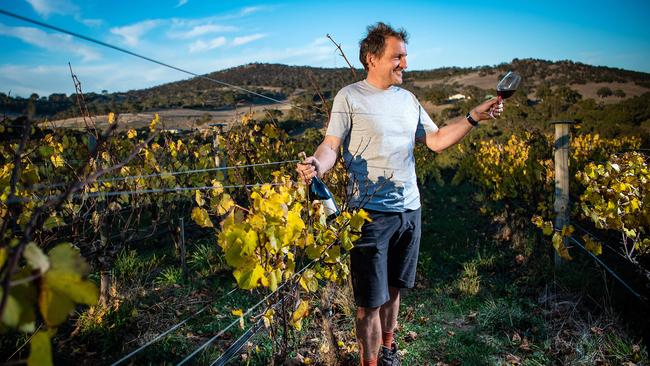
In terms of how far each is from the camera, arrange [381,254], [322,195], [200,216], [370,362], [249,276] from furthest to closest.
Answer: [370,362] < [381,254] < [322,195] < [200,216] < [249,276]

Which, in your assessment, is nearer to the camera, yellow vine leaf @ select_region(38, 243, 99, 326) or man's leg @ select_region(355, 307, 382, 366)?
yellow vine leaf @ select_region(38, 243, 99, 326)

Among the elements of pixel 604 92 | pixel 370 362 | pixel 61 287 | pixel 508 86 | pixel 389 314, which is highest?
pixel 604 92

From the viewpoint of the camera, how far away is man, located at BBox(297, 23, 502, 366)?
1.71m

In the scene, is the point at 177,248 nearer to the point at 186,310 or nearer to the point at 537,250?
the point at 186,310

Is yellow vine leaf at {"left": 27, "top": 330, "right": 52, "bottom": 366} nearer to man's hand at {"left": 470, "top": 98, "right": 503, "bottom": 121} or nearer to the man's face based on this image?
the man's face

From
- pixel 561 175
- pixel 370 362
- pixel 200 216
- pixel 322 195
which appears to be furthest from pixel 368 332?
pixel 561 175

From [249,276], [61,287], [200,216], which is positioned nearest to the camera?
[61,287]

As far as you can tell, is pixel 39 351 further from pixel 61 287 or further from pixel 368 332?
pixel 368 332

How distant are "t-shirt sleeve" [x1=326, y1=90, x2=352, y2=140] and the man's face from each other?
225 mm

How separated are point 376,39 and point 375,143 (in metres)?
0.54

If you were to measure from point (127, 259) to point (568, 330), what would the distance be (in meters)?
3.89

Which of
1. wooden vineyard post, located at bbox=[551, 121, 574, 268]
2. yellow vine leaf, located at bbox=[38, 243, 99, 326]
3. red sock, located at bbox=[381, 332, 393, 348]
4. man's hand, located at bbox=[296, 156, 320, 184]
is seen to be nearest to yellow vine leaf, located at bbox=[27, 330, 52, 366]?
yellow vine leaf, located at bbox=[38, 243, 99, 326]

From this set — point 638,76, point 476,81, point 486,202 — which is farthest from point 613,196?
point 638,76

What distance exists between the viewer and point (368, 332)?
1765 mm
